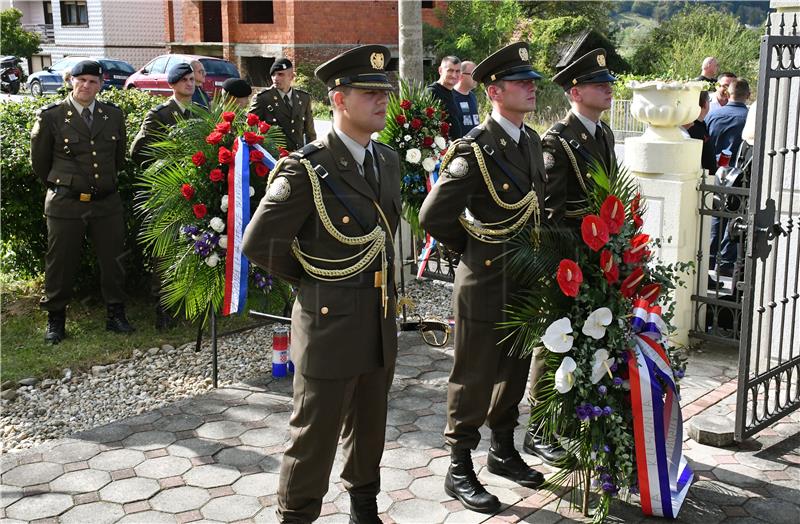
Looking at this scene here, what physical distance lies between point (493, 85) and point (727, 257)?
4772 millimetres

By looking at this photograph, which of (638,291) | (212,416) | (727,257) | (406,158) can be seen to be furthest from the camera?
(727,257)

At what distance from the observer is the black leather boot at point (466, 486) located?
13.9 feet

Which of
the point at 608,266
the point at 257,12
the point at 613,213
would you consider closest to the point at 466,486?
the point at 608,266

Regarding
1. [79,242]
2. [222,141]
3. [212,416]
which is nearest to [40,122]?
[79,242]

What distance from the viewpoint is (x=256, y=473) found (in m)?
4.64

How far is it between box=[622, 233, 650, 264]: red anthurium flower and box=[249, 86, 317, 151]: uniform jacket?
5337 mm

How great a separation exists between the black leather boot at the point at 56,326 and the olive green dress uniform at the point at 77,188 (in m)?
0.05

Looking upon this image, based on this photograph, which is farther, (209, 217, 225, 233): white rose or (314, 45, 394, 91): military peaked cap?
(209, 217, 225, 233): white rose

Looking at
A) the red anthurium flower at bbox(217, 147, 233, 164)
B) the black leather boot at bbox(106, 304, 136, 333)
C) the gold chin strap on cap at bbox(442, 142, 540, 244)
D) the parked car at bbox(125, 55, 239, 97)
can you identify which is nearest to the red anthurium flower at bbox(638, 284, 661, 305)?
the gold chin strap on cap at bbox(442, 142, 540, 244)

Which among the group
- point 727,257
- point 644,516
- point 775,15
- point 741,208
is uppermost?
point 775,15

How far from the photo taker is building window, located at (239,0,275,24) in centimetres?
3130

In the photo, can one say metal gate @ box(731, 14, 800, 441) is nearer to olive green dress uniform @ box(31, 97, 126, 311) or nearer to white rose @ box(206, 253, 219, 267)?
white rose @ box(206, 253, 219, 267)

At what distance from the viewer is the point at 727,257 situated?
27.3 feet

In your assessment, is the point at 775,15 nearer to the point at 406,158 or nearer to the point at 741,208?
the point at 741,208
